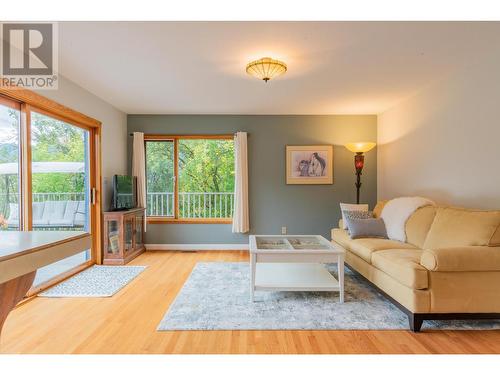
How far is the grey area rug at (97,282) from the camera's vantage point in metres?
2.88

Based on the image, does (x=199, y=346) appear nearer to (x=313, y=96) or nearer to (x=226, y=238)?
(x=226, y=238)

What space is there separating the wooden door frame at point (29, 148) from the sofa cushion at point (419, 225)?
161 inches

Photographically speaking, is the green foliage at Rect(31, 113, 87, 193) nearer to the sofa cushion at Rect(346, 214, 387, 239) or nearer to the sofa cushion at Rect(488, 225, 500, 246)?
the sofa cushion at Rect(346, 214, 387, 239)

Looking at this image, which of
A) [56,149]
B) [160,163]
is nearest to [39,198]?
[56,149]

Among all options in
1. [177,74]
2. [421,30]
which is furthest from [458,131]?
[177,74]

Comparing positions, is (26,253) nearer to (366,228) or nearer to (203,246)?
(366,228)

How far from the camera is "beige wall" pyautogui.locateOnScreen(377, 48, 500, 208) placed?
8.60 feet

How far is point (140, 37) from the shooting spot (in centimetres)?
229

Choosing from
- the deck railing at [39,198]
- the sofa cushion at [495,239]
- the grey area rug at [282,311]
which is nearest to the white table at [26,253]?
the grey area rug at [282,311]

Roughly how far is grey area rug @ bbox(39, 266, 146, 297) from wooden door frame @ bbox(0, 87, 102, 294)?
13 cm

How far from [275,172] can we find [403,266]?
2.93 meters

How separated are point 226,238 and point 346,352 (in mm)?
3226

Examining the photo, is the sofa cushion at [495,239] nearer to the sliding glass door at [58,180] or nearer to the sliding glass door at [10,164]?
the sliding glass door at [58,180]

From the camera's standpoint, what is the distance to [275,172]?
4871 mm
